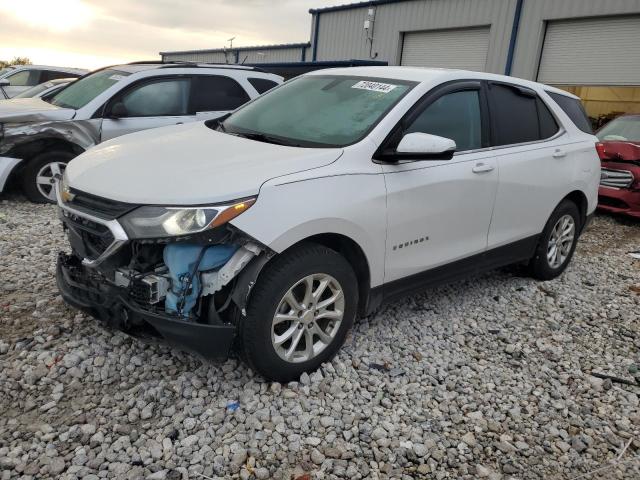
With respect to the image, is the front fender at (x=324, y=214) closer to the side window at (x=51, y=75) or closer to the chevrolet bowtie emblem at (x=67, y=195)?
the chevrolet bowtie emblem at (x=67, y=195)

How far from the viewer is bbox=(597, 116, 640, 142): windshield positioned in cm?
845

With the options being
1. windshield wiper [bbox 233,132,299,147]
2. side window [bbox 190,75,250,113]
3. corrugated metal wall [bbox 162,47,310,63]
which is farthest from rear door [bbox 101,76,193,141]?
corrugated metal wall [bbox 162,47,310,63]

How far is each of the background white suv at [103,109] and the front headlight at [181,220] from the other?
4.08 meters

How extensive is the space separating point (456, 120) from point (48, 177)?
495 centimetres

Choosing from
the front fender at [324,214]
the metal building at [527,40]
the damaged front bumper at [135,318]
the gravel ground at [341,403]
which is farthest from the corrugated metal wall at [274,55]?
the damaged front bumper at [135,318]

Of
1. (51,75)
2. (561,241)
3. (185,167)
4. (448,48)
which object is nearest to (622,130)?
(561,241)

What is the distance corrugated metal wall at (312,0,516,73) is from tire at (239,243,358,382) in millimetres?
12315

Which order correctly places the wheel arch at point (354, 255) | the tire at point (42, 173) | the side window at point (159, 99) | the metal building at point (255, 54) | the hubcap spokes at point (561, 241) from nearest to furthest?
the wheel arch at point (354, 255), the hubcap spokes at point (561, 241), the tire at point (42, 173), the side window at point (159, 99), the metal building at point (255, 54)

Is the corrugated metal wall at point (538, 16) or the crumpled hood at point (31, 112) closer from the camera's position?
the crumpled hood at point (31, 112)

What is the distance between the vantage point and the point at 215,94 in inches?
282

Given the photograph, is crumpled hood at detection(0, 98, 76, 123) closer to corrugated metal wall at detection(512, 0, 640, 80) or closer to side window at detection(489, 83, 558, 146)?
side window at detection(489, 83, 558, 146)

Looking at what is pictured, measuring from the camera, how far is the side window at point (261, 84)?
740 cm

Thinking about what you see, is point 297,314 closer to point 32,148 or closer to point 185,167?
point 185,167

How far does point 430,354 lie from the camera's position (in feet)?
11.7
